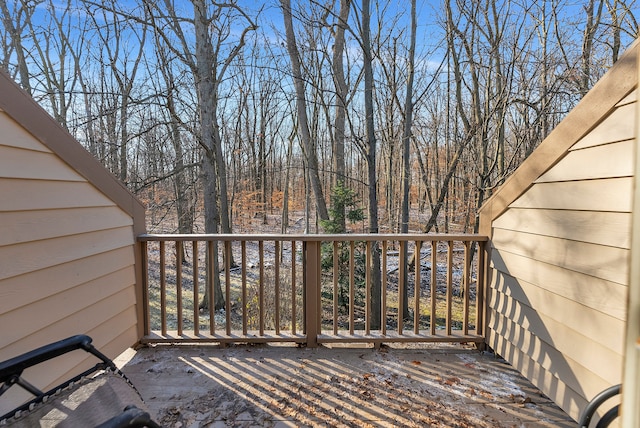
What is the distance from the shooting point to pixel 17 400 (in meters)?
1.54

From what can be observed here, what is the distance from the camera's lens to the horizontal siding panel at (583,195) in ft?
4.73

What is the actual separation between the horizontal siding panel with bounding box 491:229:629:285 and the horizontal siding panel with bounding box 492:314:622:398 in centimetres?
47

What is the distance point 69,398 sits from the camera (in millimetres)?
1225

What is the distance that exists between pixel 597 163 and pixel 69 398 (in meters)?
2.51

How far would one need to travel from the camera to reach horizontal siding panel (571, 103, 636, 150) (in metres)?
1.42

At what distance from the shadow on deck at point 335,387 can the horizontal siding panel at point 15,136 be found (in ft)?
5.19

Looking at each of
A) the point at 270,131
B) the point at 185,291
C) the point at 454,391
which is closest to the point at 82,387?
the point at 454,391

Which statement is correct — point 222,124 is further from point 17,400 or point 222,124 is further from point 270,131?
point 17,400

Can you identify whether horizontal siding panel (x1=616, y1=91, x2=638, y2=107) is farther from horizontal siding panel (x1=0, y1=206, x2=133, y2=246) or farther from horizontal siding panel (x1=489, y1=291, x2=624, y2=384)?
horizontal siding panel (x1=0, y1=206, x2=133, y2=246)

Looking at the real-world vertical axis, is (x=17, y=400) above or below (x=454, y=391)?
above

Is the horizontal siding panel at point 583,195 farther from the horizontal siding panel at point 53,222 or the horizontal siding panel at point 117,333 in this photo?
the horizontal siding panel at point 117,333

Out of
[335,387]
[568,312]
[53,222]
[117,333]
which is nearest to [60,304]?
[53,222]

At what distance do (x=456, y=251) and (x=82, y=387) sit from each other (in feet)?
30.9

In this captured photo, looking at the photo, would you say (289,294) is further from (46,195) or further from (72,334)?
(46,195)
